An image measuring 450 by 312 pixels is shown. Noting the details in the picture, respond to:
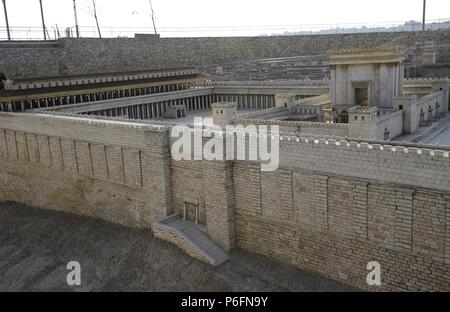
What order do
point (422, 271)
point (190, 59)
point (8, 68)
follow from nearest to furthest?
point (422, 271) → point (8, 68) → point (190, 59)

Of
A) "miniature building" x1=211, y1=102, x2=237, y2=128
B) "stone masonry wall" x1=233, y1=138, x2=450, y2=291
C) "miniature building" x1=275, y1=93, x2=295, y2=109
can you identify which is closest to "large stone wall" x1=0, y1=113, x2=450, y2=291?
"stone masonry wall" x1=233, y1=138, x2=450, y2=291

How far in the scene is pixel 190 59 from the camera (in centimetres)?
4681

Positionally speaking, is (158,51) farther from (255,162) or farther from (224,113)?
(255,162)

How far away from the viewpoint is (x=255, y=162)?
576 inches

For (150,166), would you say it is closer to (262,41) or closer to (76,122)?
(76,122)

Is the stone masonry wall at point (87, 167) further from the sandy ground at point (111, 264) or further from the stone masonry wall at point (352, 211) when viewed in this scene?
the stone masonry wall at point (352, 211)

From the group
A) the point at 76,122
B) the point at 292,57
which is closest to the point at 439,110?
the point at 76,122

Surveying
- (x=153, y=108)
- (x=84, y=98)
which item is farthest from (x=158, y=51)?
(x=84, y=98)

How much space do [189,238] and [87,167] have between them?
20.6 ft

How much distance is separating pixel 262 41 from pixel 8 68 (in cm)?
2821

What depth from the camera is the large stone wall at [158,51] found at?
109 feet

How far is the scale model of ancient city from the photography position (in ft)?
39.7

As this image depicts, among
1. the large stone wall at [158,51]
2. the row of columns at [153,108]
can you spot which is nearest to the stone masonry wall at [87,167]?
the row of columns at [153,108]

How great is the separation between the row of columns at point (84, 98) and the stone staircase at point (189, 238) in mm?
11786
